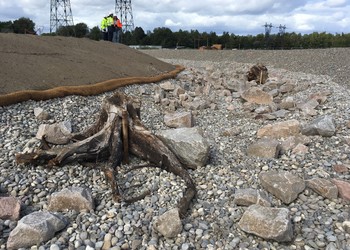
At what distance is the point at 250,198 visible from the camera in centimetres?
384

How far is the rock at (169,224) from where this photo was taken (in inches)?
133

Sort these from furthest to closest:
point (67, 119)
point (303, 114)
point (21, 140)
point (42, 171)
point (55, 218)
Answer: point (303, 114), point (67, 119), point (21, 140), point (42, 171), point (55, 218)

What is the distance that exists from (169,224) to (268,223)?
887 mm

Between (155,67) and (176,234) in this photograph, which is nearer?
(176,234)

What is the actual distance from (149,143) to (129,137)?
306 millimetres

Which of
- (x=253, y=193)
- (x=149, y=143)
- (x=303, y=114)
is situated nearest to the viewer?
(x=253, y=193)

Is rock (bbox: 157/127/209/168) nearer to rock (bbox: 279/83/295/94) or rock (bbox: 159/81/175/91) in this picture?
rock (bbox: 159/81/175/91)

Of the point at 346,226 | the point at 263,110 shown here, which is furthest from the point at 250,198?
the point at 263,110

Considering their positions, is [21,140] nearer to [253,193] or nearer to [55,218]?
[55,218]

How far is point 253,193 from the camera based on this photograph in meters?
3.90

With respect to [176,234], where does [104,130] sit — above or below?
above

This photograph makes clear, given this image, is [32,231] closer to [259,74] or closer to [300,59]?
[259,74]

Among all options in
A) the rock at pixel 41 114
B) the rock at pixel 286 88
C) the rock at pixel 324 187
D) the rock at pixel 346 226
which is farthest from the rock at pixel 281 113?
the rock at pixel 41 114

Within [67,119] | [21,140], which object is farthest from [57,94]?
[21,140]
